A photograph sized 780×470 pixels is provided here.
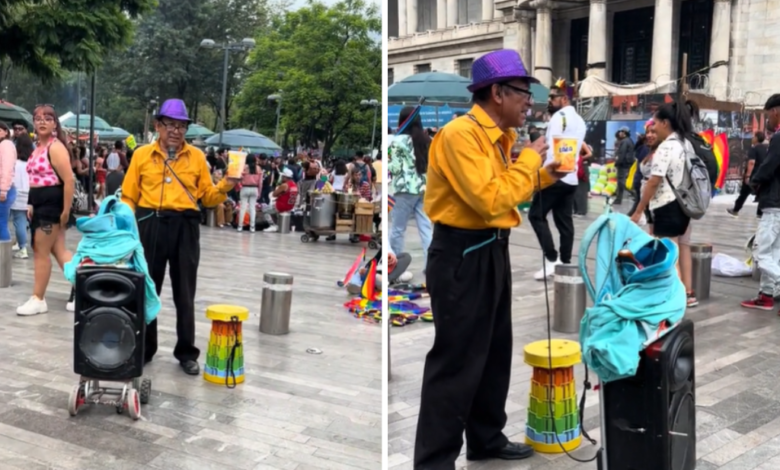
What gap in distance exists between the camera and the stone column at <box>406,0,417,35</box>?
38922 millimetres

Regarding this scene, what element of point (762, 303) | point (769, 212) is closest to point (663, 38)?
point (762, 303)

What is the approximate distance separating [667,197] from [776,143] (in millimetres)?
1064

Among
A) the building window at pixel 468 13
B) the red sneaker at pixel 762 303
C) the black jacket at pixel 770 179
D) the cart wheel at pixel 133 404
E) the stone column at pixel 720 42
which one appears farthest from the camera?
the building window at pixel 468 13

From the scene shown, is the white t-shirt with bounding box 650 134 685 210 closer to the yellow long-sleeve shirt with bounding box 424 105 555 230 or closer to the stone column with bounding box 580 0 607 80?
the yellow long-sleeve shirt with bounding box 424 105 555 230

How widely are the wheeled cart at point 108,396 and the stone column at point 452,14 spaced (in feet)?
138

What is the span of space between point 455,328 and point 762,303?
5341 mm

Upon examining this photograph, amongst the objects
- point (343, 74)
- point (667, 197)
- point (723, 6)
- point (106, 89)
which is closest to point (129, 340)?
point (667, 197)

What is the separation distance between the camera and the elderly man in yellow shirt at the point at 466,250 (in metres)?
3.32

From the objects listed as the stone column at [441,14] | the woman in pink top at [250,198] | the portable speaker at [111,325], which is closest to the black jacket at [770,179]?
the portable speaker at [111,325]

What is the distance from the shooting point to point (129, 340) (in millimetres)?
4668

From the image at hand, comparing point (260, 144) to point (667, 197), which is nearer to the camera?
point (667, 197)

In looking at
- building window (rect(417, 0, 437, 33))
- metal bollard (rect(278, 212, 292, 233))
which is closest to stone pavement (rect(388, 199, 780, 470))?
metal bollard (rect(278, 212, 292, 233))

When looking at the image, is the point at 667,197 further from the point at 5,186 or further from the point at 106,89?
the point at 106,89

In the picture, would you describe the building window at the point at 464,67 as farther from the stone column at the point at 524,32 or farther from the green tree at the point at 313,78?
the green tree at the point at 313,78
